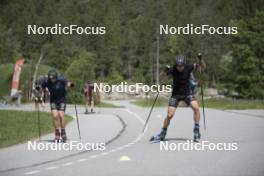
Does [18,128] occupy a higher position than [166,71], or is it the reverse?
[166,71]

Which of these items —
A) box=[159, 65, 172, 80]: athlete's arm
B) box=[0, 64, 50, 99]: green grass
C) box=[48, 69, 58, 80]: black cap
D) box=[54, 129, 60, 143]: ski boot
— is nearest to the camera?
box=[159, 65, 172, 80]: athlete's arm

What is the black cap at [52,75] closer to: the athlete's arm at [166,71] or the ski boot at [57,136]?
the ski boot at [57,136]

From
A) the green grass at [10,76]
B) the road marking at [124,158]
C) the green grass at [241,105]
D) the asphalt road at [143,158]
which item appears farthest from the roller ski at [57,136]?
the green grass at [10,76]

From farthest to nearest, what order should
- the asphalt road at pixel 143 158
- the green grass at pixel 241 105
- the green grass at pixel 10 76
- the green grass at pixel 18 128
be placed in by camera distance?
the green grass at pixel 10 76 → the green grass at pixel 241 105 → the green grass at pixel 18 128 → the asphalt road at pixel 143 158

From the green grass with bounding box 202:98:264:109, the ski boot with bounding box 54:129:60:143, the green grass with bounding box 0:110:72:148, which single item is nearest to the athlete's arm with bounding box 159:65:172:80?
the ski boot with bounding box 54:129:60:143

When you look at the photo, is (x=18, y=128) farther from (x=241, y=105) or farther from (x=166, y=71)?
(x=241, y=105)

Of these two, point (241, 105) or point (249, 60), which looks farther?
point (249, 60)

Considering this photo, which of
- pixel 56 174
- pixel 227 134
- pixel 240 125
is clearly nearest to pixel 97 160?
pixel 56 174

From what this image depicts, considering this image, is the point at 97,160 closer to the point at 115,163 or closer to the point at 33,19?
the point at 115,163

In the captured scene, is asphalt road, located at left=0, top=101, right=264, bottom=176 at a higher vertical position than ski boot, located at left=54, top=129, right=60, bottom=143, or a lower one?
lower

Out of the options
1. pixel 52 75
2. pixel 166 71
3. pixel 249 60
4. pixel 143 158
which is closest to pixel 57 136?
pixel 52 75

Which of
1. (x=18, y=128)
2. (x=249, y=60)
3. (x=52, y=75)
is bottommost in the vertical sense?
(x=18, y=128)

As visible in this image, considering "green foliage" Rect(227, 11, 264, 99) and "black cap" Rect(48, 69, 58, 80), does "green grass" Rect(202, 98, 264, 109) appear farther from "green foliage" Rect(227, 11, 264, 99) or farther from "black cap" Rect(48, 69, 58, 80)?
"black cap" Rect(48, 69, 58, 80)

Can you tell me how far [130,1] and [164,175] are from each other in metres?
104
